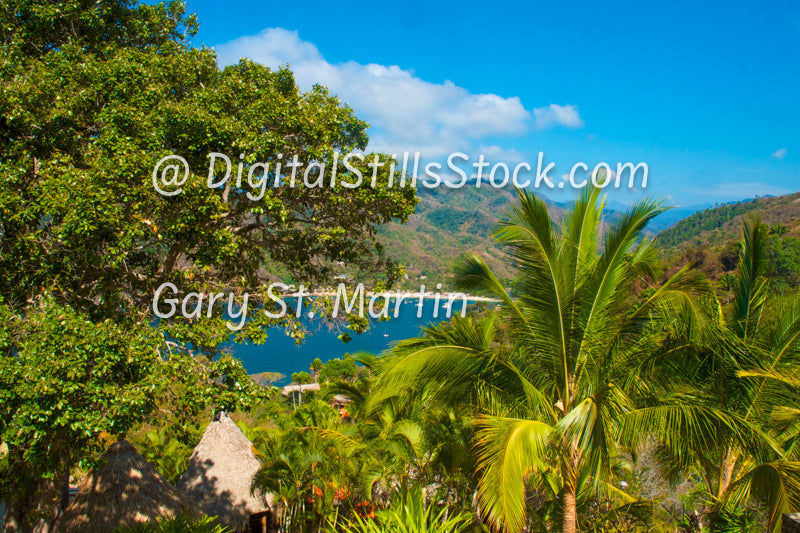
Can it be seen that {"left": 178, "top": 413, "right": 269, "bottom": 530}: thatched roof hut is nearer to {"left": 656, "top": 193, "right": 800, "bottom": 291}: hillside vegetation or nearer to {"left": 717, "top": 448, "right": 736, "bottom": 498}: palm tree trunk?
{"left": 717, "top": 448, "right": 736, "bottom": 498}: palm tree trunk

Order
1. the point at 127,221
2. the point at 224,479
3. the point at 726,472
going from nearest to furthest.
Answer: the point at 127,221
the point at 726,472
the point at 224,479

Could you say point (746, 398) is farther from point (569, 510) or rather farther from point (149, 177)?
point (149, 177)

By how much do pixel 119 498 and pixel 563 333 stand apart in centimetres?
739

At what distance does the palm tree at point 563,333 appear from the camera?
4.86 m

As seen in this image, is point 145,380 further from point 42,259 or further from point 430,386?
point 430,386

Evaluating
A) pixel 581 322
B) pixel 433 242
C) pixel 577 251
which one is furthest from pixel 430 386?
pixel 433 242

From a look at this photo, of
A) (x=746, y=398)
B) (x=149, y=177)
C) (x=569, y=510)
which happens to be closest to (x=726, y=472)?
(x=746, y=398)

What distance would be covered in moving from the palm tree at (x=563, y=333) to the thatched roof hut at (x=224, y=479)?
7327 mm

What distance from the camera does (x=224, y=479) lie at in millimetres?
10797

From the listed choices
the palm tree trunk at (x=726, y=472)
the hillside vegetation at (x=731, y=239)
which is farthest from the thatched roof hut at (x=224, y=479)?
the hillside vegetation at (x=731, y=239)

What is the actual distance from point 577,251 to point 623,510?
5332mm

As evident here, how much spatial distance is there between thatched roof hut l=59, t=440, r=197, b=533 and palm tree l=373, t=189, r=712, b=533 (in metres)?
5.21

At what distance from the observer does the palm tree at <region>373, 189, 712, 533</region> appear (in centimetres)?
486

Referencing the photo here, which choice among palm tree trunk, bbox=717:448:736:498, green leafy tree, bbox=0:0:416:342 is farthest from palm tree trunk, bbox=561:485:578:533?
green leafy tree, bbox=0:0:416:342
